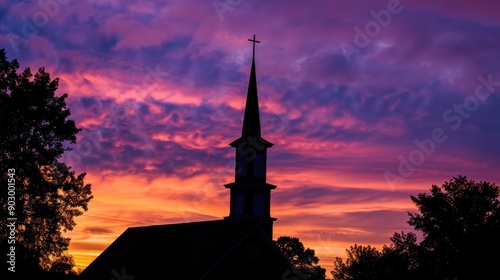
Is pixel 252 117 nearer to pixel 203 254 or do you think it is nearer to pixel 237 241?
pixel 237 241

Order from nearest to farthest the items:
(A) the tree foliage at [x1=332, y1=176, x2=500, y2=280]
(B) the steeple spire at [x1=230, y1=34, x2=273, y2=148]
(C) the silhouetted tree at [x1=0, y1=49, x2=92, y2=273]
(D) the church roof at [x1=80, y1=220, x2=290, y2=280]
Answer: (C) the silhouetted tree at [x1=0, y1=49, x2=92, y2=273] → (D) the church roof at [x1=80, y1=220, x2=290, y2=280] → (B) the steeple spire at [x1=230, y1=34, x2=273, y2=148] → (A) the tree foliage at [x1=332, y1=176, x2=500, y2=280]

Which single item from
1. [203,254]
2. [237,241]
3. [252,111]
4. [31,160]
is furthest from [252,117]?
[31,160]

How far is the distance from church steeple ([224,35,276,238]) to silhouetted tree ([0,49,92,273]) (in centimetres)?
1469

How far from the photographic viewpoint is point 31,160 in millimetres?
44531

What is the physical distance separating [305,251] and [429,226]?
3055 cm

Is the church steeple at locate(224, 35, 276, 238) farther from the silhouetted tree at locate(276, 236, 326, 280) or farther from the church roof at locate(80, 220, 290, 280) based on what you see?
the silhouetted tree at locate(276, 236, 326, 280)

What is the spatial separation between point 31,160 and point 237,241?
55.9 feet

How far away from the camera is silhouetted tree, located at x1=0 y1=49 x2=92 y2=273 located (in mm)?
43500

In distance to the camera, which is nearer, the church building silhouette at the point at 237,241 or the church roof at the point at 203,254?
the church roof at the point at 203,254

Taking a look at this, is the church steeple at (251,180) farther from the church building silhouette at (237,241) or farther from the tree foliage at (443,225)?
the tree foliage at (443,225)

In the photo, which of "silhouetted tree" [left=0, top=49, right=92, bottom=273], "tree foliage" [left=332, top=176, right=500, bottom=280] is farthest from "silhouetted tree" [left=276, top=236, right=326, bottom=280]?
"silhouetted tree" [left=0, top=49, right=92, bottom=273]

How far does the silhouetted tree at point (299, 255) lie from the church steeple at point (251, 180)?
45154mm

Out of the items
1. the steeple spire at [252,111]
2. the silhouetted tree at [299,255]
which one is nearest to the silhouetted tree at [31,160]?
the steeple spire at [252,111]

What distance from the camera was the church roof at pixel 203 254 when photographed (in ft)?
175
